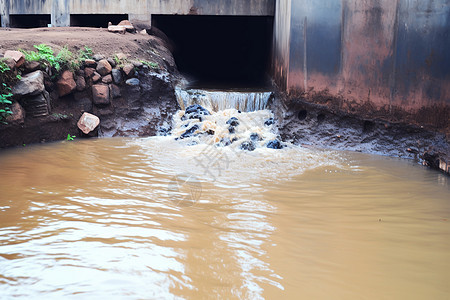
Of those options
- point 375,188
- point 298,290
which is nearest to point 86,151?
point 375,188

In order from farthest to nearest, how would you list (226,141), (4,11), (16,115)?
(4,11) → (226,141) → (16,115)

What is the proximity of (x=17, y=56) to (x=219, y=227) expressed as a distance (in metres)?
5.12

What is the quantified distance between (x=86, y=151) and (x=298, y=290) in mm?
4917

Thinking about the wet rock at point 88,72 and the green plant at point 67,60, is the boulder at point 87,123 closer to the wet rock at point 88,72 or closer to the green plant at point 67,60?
the wet rock at point 88,72

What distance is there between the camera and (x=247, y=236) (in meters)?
3.56

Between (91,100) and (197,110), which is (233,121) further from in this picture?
(91,100)

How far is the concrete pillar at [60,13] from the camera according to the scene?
1190 cm

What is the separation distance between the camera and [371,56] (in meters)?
6.98

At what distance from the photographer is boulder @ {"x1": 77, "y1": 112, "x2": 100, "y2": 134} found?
25.3 feet

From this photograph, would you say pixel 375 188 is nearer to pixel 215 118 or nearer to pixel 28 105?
pixel 215 118

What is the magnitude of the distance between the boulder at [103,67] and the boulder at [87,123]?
985 mm

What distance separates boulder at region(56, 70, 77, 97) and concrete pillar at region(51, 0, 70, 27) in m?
5.06

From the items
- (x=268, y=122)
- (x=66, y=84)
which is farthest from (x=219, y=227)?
(x=66, y=84)

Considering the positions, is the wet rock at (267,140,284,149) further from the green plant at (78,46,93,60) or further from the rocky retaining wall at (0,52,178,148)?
the green plant at (78,46,93,60)
